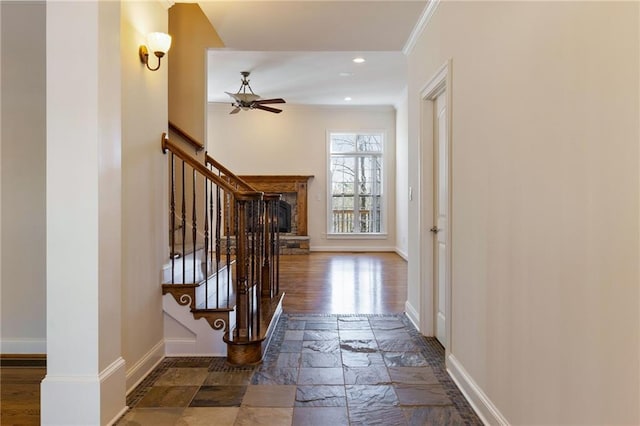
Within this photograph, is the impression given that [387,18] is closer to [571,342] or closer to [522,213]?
[522,213]

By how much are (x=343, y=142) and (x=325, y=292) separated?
16.3 feet

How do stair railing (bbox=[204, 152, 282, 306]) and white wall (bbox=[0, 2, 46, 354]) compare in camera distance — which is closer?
white wall (bbox=[0, 2, 46, 354])

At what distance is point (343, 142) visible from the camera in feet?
30.3

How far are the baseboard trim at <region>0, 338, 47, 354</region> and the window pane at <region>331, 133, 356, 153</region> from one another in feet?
23.3

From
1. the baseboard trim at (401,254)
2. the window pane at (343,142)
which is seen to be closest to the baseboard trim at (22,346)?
the baseboard trim at (401,254)

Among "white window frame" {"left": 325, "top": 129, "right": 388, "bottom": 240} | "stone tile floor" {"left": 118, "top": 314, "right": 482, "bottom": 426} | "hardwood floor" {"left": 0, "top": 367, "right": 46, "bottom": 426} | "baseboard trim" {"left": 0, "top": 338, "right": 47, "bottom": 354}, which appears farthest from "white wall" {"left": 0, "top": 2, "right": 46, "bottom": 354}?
"white window frame" {"left": 325, "top": 129, "right": 388, "bottom": 240}

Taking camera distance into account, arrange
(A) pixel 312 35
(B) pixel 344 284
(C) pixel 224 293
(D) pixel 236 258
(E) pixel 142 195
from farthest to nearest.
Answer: (B) pixel 344 284, (A) pixel 312 35, (C) pixel 224 293, (D) pixel 236 258, (E) pixel 142 195

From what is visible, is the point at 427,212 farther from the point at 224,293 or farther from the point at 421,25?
the point at 224,293

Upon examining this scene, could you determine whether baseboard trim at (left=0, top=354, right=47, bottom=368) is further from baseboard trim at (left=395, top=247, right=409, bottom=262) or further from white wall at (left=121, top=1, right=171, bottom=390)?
baseboard trim at (left=395, top=247, right=409, bottom=262)

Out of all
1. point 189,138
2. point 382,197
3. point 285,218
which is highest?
point 189,138

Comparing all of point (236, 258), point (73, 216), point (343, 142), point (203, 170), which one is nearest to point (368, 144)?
point (343, 142)

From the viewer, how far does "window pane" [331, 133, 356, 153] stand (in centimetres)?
921

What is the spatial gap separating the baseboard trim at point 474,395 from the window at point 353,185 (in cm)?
662

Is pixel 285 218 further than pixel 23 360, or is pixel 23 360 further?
pixel 285 218
